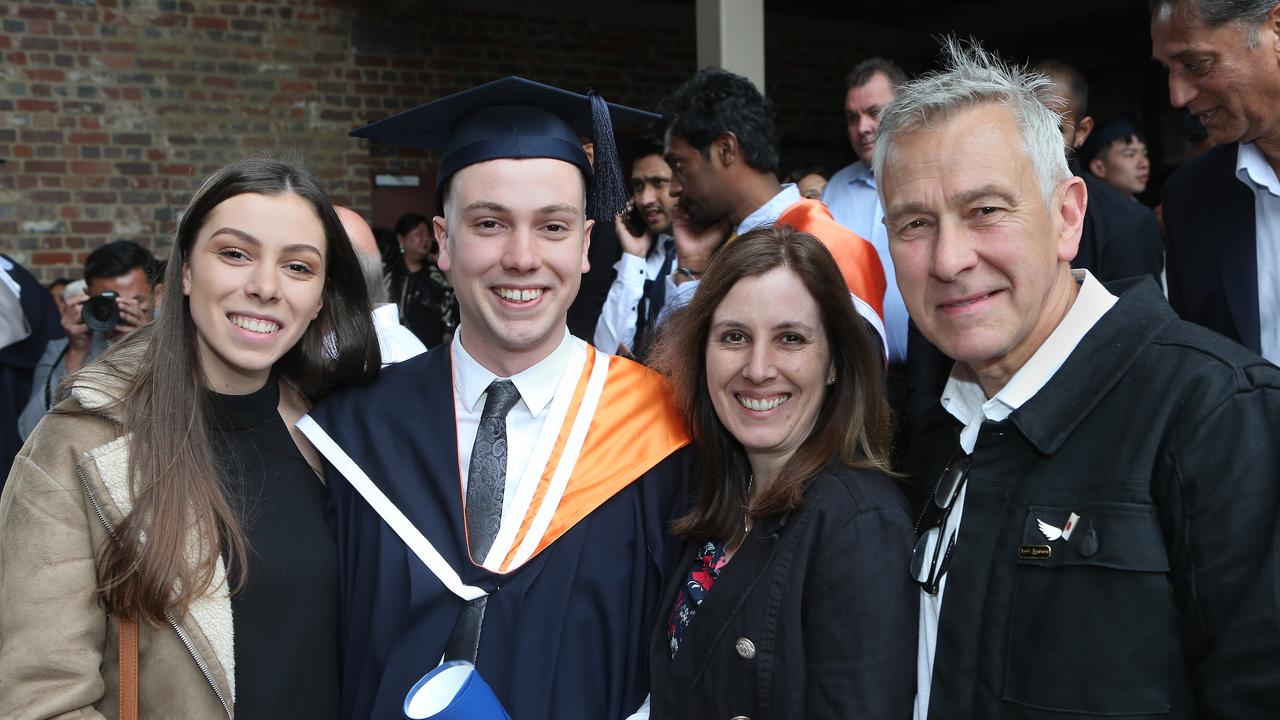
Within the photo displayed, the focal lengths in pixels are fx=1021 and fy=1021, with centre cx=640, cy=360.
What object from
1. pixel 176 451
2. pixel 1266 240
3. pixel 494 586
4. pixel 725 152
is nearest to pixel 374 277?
pixel 725 152

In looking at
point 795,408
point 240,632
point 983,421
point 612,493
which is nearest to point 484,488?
point 612,493

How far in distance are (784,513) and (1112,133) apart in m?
4.98

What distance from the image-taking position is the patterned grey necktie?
1.98 metres

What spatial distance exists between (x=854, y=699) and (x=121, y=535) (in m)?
1.26

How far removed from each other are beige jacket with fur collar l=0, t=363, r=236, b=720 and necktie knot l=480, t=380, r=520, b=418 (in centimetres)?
59

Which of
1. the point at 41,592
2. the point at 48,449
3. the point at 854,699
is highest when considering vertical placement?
the point at 48,449

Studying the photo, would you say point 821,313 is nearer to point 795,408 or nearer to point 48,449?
point 795,408

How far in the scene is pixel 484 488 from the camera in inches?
79.7

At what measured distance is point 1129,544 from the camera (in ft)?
4.55

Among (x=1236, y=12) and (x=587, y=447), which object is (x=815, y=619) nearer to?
(x=587, y=447)

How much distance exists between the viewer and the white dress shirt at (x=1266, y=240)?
2338 millimetres

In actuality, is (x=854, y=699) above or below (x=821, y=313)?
below

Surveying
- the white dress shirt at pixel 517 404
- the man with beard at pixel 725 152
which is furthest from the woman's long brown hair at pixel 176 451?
the man with beard at pixel 725 152

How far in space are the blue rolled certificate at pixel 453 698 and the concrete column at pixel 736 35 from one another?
4.03 metres
